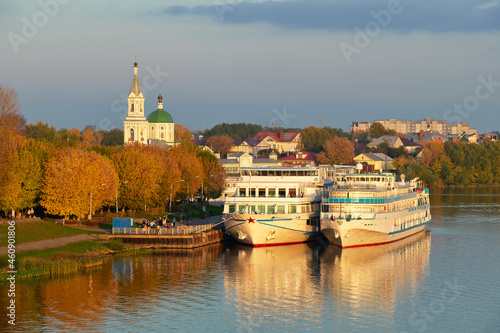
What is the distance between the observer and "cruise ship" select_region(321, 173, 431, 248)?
7812 centimetres

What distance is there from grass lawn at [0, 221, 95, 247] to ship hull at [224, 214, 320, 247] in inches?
632

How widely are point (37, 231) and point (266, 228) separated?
23994 millimetres

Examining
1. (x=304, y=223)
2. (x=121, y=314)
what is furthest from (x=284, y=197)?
(x=121, y=314)

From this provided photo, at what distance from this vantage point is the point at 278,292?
2312 inches

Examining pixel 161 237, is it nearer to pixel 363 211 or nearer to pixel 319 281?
pixel 319 281

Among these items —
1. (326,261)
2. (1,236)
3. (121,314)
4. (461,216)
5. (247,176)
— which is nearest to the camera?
(121,314)

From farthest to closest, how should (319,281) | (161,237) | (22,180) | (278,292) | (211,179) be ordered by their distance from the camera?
(211,179) < (22,180) < (161,237) < (319,281) < (278,292)

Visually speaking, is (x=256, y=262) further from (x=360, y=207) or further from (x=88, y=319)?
(x=88, y=319)

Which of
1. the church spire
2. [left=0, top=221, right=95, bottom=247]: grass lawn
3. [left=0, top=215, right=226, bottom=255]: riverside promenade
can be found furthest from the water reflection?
the church spire

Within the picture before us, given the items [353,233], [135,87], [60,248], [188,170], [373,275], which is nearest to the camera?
[373,275]

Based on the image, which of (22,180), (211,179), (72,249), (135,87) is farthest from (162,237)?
(135,87)

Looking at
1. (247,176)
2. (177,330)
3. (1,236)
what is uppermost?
(247,176)

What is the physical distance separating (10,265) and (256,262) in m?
23.5

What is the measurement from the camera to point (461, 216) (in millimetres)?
115312
